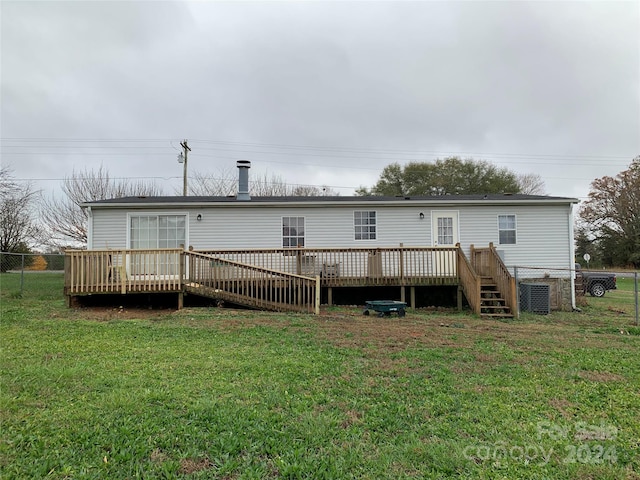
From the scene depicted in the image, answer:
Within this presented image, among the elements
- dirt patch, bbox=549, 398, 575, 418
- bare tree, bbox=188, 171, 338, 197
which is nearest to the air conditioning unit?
dirt patch, bbox=549, 398, 575, 418

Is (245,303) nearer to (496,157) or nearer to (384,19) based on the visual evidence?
(384,19)

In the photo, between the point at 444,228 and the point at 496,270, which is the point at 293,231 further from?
the point at 496,270

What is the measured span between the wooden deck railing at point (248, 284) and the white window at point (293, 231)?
2.49 m

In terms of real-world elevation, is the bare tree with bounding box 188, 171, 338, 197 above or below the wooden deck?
above

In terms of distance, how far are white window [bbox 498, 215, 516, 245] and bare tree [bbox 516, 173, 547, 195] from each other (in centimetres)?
2876

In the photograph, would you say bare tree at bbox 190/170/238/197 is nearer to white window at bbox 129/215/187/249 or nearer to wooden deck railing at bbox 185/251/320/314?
white window at bbox 129/215/187/249

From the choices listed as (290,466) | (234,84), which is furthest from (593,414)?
(234,84)

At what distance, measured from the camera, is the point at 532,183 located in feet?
121

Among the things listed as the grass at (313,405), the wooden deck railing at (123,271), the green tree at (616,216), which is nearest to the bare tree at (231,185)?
the wooden deck railing at (123,271)

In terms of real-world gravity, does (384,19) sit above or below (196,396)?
above

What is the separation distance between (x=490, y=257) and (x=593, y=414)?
7.77 meters

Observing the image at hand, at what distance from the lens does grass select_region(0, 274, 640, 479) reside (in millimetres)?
2307

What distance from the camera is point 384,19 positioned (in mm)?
11164

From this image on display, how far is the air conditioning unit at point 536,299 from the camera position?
9.98 m
